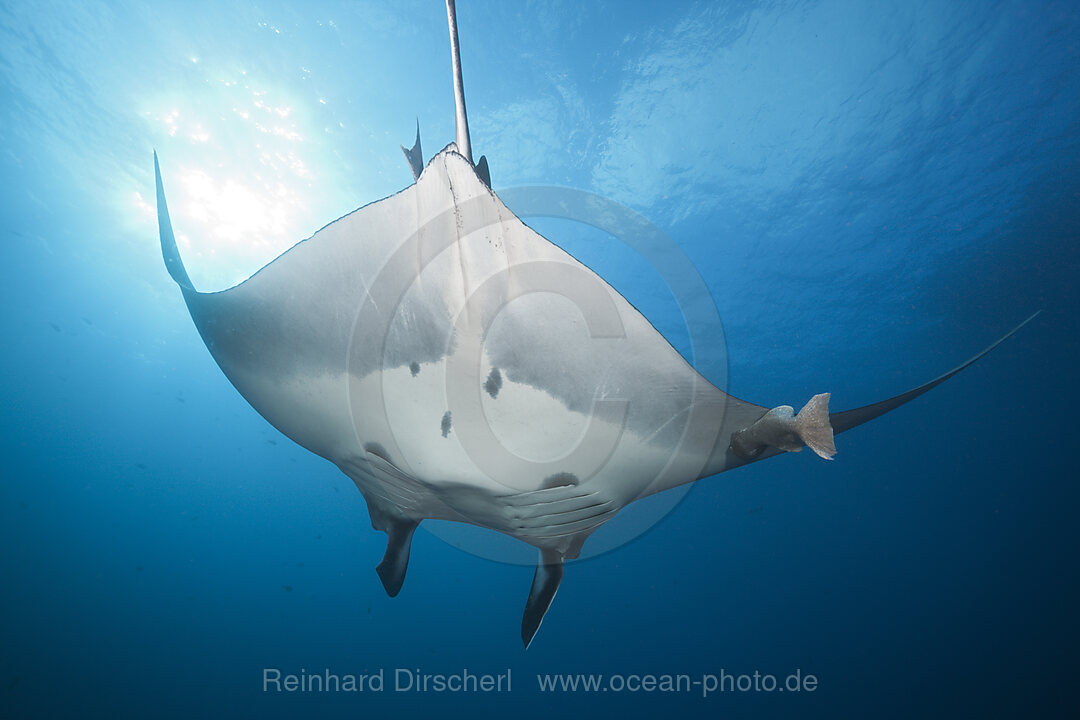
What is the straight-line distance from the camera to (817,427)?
1.45 m

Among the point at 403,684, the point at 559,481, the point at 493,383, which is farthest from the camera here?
the point at 403,684

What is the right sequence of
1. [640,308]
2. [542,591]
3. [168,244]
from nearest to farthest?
1. [168,244]
2. [542,591]
3. [640,308]

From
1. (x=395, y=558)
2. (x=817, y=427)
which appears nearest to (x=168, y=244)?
(x=395, y=558)

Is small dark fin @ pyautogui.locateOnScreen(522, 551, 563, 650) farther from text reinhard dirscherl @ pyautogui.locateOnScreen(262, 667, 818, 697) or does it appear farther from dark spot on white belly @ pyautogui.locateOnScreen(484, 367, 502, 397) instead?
text reinhard dirscherl @ pyautogui.locateOnScreen(262, 667, 818, 697)

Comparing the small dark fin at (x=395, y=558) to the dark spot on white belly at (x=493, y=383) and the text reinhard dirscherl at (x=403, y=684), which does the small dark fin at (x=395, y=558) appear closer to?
the dark spot on white belly at (x=493, y=383)

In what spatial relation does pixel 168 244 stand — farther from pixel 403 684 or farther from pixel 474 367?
pixel 403 684

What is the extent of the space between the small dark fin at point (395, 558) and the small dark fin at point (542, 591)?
2.68 feet

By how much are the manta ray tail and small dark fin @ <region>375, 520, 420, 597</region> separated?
7.28ft

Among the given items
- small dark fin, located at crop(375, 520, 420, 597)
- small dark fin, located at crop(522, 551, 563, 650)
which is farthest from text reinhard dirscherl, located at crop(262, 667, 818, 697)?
small dark fin, located at crop(522, 551, 563, 650)

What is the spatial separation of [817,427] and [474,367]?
1.22 metres

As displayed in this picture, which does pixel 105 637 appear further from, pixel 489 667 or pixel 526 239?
pixel 526 239

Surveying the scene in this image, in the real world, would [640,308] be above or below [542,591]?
above

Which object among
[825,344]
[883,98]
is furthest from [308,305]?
[825,344]

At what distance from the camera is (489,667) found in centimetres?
2761
